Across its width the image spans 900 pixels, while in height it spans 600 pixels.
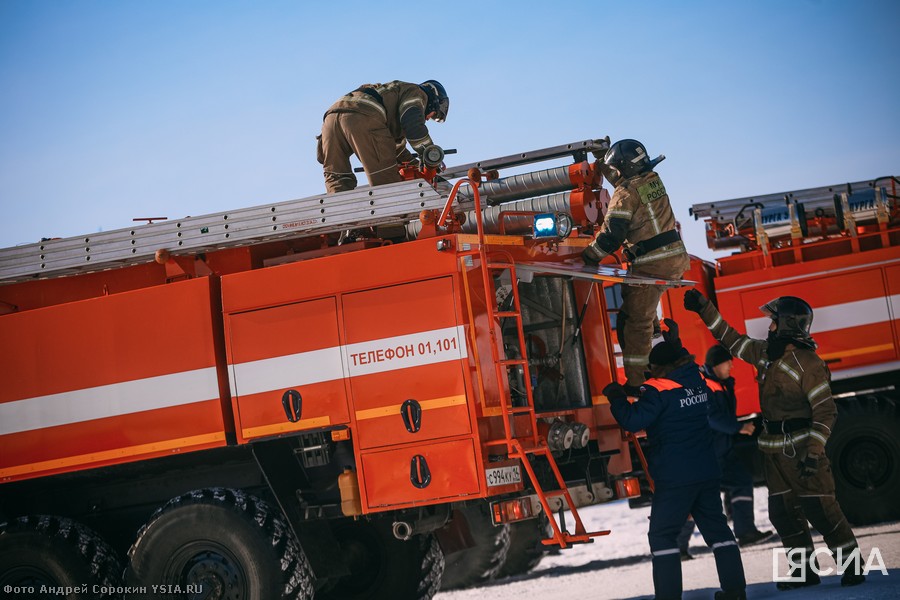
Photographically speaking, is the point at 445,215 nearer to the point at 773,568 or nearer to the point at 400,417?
the point at 400,417

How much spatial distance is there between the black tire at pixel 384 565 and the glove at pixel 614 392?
2.15 metres

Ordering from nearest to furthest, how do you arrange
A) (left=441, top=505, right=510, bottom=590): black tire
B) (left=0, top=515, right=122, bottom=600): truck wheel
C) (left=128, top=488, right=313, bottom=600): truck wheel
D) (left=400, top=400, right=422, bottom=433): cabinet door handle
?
(left=400, top=400, right=422, bottom=433): cabinet door handle → (left=128, top=488, right=313, bottom=600): truck wheel → (left=0, top=515, right=122, bottom=600): truck wheel → (left=441, top=505, right=510, bottom=590): black tire

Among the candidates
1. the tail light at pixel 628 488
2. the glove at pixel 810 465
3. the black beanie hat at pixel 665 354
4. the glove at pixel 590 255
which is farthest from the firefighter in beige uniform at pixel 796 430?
the tail light at pixel 628 488

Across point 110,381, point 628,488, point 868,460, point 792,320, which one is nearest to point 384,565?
point 628,488

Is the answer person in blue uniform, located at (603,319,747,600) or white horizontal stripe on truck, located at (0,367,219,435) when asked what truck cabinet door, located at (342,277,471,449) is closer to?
white horizontal stripe on truck, located at (0,367,219,435)

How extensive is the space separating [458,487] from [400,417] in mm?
616

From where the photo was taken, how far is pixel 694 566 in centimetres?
998

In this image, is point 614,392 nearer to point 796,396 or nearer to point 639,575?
point 796,396

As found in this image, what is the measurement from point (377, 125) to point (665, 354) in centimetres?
316

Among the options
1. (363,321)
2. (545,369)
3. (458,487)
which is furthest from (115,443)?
(545,369)

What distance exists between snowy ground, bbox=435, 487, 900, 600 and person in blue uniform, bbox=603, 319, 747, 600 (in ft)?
2.15

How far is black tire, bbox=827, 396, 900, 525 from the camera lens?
1037 centimetres

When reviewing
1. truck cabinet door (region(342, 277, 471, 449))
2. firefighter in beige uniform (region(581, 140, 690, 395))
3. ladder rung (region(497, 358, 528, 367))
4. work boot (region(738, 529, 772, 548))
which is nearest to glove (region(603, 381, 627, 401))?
firefighter in beige uniform (region(581, 140, 690, 395))

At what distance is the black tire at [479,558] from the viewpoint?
1003 centimetres
